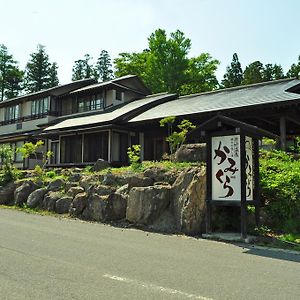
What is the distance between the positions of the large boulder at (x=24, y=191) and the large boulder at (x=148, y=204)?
674 cm

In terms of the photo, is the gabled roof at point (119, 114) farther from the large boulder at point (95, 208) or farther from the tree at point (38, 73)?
the tree at point (38, 73)

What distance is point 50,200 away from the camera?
46.0 feet

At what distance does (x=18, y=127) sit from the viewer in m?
34.2

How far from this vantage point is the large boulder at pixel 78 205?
1254 centimetres

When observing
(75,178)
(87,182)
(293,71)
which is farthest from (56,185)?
(293,71)

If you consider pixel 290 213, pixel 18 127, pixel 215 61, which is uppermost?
pixel 215 61

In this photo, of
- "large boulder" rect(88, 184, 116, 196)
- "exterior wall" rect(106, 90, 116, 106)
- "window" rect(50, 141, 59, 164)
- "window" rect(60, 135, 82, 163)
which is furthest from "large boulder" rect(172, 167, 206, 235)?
"exterior wall" rect(106, 90, 116, 106)

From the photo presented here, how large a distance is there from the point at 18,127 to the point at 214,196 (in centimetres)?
2900

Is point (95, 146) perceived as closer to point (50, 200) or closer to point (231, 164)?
point (50, 200)

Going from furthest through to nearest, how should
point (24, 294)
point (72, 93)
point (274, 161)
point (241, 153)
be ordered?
1. point (72, 93)
2. point (274, 161)
3. point (241, 153)
4. point (24, 294)

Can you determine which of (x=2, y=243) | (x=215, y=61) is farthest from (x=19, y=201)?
(x=215, y=61)

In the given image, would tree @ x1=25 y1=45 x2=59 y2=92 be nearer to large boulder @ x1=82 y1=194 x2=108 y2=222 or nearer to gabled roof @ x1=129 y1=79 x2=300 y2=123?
gabled roof @ x1=129 y1=79 x2=300 y2=123

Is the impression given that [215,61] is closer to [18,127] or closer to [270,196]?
[18,127]

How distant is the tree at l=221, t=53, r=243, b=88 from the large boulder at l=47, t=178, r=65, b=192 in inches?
1488
